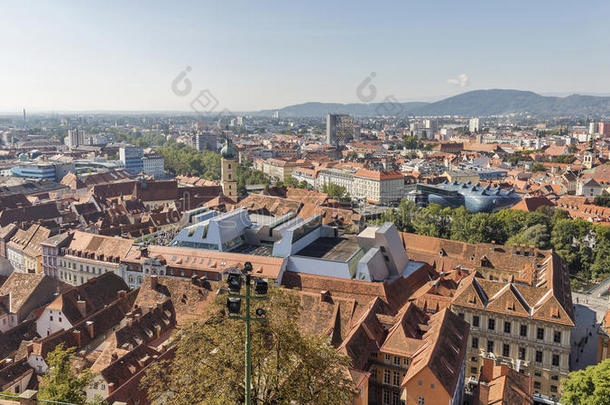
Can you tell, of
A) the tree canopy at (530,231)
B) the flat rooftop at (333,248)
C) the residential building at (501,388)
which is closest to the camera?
the residential building at (501,388)

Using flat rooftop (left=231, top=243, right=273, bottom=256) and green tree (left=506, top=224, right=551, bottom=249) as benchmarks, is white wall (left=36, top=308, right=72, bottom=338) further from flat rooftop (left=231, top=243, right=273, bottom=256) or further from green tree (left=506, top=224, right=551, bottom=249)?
green tree (left=506, top=224, right=551, bottom=249)

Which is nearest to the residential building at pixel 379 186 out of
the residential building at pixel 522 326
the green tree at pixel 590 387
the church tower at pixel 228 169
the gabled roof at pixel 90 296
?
the church tower at pixel 228 169

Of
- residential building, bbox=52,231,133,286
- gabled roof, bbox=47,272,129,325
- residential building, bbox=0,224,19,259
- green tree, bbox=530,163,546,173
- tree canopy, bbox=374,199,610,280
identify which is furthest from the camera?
green tree, bbox=530,163,546,173

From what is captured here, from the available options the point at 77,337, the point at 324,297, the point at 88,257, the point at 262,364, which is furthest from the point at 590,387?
the point at 88,257

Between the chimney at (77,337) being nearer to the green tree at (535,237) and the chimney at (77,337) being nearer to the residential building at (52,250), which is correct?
the residential building at (52,250)

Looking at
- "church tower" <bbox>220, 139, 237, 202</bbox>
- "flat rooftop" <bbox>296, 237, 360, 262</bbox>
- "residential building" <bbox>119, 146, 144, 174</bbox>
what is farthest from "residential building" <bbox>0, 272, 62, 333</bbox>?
"residential building" <bbox>119, 146, 144, 174</bbox>

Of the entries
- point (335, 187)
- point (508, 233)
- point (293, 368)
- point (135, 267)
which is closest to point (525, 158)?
point (335, 187)

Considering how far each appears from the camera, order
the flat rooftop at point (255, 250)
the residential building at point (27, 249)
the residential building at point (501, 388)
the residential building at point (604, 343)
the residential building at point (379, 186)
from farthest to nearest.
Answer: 1. the residential building at point (379, 186)
2. the residential building at point (27, 249)
3. the flat rooftop at point (255, 250)
4. the residential building at point (604, 343)
5. the residential building at point (501, 388)
